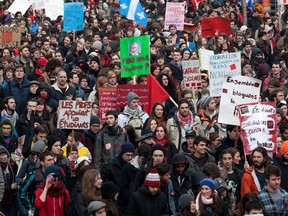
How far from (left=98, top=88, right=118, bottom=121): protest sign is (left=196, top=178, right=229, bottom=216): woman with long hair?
5605 mm

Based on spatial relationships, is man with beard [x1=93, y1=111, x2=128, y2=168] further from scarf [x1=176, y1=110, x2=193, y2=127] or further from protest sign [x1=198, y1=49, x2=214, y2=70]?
protest sign [x1=198, y1=49, x2=214, y2=70]

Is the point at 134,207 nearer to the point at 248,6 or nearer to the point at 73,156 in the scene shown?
the point at 73,156

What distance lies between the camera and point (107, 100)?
62.0 feet

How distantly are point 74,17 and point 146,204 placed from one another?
45.9 feet

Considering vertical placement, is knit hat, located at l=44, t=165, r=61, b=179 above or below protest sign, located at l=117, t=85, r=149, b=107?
below

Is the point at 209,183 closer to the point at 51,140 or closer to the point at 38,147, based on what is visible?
the point at 38,147

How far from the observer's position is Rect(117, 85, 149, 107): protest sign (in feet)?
61.9

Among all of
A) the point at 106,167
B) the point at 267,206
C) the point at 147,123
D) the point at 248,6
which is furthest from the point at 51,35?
the point at 267,206

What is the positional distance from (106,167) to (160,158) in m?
0.85

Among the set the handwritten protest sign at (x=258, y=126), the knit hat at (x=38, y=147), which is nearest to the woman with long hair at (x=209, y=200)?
the handwritten protest sign at (x=258, y=126)

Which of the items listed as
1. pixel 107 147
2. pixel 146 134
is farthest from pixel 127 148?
pixel 107 147

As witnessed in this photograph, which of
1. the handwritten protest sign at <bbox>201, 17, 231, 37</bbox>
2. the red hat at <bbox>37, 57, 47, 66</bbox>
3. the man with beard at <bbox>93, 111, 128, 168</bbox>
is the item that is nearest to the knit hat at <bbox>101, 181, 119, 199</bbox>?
the man with beard at <bbox>93, 111, 128, 168</bbox>

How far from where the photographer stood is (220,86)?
19.1 meters

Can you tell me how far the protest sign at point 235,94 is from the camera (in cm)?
1695
